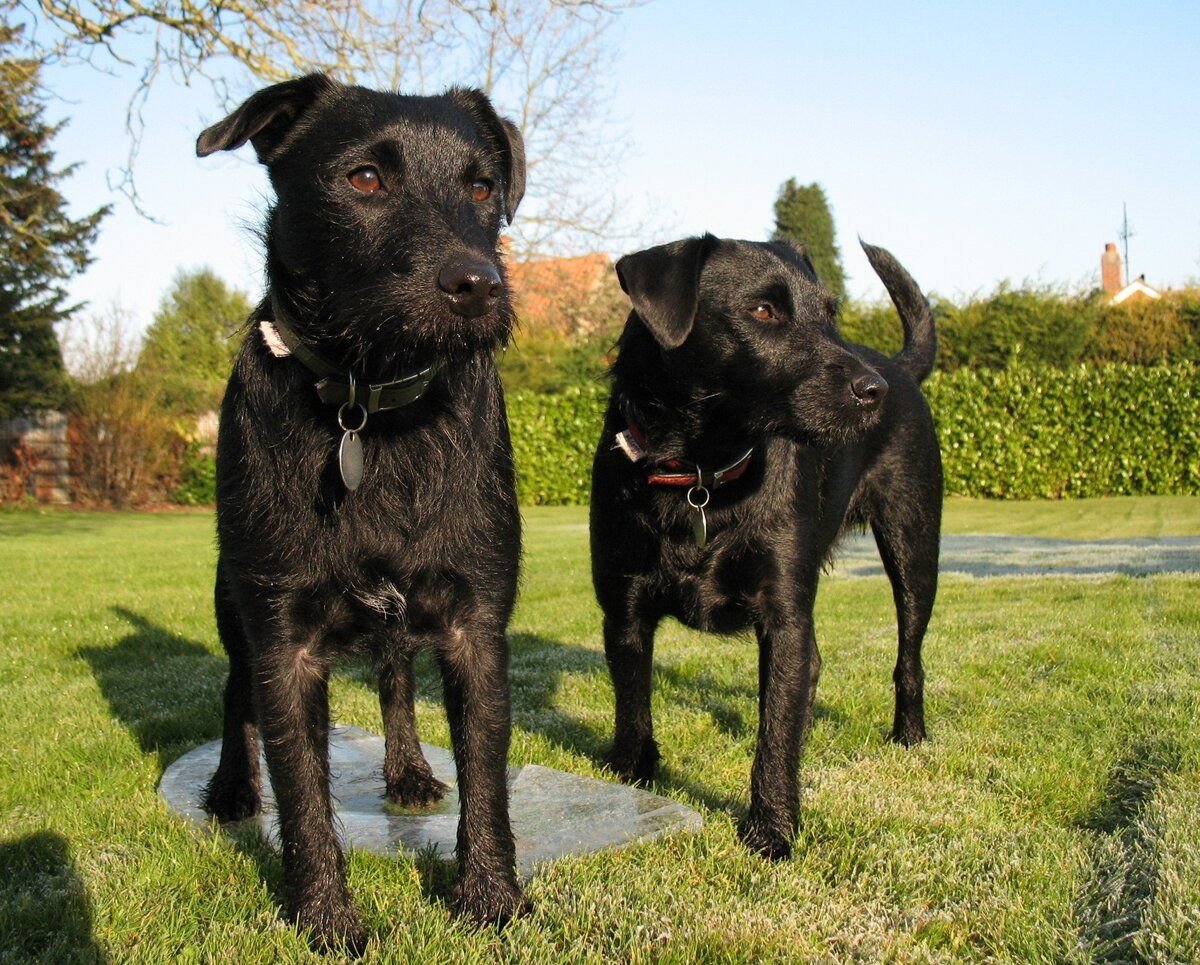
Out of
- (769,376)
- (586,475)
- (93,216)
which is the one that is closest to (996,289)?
(586,475)

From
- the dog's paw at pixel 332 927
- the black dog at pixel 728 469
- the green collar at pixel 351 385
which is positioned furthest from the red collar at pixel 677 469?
the dog's paw at pixel 332 927

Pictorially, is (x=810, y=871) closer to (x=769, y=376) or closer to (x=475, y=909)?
(x=475, y=909)

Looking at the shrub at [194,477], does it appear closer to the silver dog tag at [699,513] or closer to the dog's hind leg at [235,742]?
the dog's hind leg at [235,742]

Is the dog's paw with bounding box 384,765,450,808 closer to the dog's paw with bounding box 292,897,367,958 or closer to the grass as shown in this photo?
the grass

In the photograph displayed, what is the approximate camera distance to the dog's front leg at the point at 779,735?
3080 millimetres

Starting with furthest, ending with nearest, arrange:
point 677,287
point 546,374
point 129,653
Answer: point 546,374
point 129,653
point 677,287

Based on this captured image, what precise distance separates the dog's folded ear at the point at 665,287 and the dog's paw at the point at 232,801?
79.2 inches

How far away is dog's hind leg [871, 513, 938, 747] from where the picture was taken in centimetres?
430

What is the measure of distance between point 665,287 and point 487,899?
1916 millimetres

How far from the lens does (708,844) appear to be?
118 inches

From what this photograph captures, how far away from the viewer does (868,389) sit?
3318mm

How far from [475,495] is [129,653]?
4.57 metres

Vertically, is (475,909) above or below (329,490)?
below

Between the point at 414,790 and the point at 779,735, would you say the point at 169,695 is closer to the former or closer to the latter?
the point at 414,790
